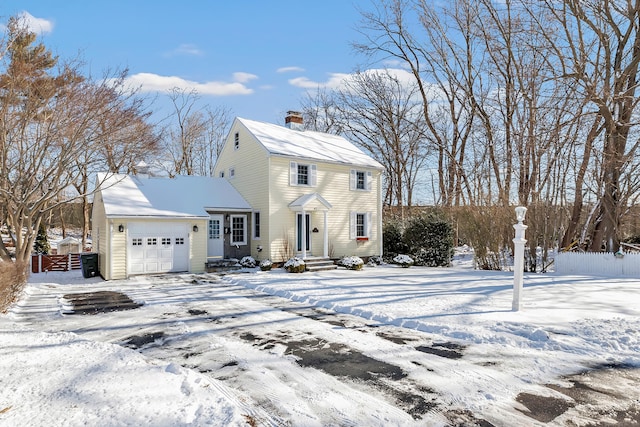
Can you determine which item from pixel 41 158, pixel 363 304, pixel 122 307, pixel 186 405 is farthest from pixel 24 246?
pixel 186 405

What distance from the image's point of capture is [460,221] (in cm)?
1686

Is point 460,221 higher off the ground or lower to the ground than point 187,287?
higher

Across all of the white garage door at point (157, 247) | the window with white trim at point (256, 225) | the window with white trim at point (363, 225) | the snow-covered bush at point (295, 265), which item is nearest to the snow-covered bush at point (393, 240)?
the window with white trim at point (363, 225)

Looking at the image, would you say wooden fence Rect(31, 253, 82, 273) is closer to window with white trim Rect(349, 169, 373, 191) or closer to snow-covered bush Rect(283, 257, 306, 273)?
snow-covered bush Rect(283, 257, 306, 273)

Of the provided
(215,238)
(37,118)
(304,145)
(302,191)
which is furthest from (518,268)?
(37,118)

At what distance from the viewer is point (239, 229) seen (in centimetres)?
1742

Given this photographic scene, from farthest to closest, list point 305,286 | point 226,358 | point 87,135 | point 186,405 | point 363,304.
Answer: point 87,135 → point 305,286 → point 363,304 → point 226,358 → point 186,405

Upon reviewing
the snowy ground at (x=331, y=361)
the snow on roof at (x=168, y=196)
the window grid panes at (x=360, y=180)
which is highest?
the window grid panes at (x=360, y=180)

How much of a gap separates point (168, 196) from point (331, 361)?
520 inches

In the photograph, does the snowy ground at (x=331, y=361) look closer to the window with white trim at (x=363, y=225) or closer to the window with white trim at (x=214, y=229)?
the window with white trim at (x=214, y=229)

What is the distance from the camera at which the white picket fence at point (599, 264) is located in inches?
522

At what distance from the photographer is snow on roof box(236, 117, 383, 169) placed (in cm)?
1720

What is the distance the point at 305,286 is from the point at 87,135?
9815mm

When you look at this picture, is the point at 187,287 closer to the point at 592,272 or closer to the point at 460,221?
the point at 460,221
